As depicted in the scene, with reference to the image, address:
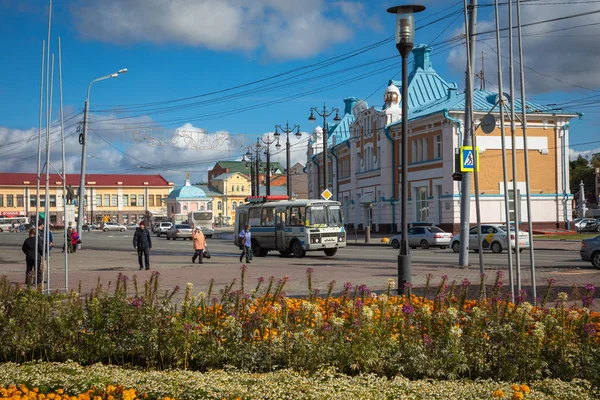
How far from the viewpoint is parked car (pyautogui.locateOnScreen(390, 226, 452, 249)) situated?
137ft

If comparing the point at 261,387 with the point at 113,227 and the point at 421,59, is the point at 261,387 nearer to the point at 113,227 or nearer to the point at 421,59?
the point at 421,59

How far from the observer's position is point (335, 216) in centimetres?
3375

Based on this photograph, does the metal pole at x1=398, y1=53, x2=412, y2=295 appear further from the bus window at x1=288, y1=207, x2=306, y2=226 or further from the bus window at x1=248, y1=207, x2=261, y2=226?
the bus window at x1=248, y1=207, x2=261, y2=226

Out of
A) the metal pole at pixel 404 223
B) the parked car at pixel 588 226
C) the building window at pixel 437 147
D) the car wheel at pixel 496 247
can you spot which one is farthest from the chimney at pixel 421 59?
the metal pole at pixel 404 223

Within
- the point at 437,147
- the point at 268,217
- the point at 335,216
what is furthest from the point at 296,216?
the point at 437,147

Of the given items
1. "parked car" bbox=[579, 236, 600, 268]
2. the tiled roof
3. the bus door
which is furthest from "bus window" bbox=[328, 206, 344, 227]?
the tiled roof

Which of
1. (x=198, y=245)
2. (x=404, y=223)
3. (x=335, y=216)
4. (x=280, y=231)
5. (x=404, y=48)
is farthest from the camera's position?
(x=280, y=231)

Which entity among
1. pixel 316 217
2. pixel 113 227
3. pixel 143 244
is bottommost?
pixel 143 244

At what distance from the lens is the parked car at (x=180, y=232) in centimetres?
6994

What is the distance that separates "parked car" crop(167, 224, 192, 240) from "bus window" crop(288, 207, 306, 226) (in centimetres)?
3743

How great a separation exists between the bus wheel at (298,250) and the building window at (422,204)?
24.1 meters

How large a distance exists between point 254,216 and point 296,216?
3.20 metres

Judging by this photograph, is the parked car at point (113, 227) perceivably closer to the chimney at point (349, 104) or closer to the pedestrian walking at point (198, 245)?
the chimney at point (349, 104)

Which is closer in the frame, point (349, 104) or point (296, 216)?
point (296, 216)
